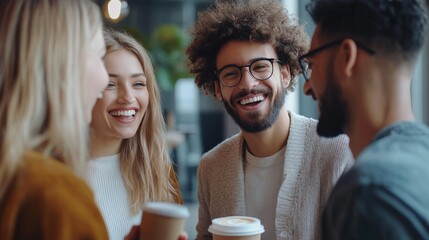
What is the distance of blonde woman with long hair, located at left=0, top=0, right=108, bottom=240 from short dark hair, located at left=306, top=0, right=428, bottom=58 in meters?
0.66

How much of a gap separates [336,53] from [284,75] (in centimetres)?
88

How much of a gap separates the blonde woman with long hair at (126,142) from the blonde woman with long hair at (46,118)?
2.69 ft

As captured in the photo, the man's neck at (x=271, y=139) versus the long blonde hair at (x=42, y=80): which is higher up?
the long blonde hair at (x=42, y=80)

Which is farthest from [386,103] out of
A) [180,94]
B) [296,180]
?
[180,94]

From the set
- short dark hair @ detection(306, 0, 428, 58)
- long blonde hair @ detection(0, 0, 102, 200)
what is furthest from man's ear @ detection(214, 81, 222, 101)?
long blonde hair @ detection(0, 0, 102, 200)

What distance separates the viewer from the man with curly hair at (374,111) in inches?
46.9

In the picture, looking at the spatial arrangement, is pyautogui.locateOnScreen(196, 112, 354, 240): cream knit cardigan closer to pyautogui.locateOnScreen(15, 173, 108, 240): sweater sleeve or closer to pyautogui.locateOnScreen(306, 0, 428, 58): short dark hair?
pyautogui.locateOnScreen(306, 0, 428, 58): short dark hair

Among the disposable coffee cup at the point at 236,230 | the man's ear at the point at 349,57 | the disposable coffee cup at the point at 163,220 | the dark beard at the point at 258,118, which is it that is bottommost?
the disposable coffee cup at the point at 236,230

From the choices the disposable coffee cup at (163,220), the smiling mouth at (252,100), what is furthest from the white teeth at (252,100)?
the disposable coffee cup at (163,220)

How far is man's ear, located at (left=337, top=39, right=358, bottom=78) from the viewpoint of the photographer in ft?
4.75

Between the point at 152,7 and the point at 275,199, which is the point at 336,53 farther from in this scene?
the point at 152,7

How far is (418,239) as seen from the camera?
47.0 inches

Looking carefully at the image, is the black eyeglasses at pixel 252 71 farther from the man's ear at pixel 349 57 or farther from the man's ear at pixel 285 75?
the man's ear at pixel 349 57

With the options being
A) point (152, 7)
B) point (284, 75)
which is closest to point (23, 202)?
point (284, 75)
